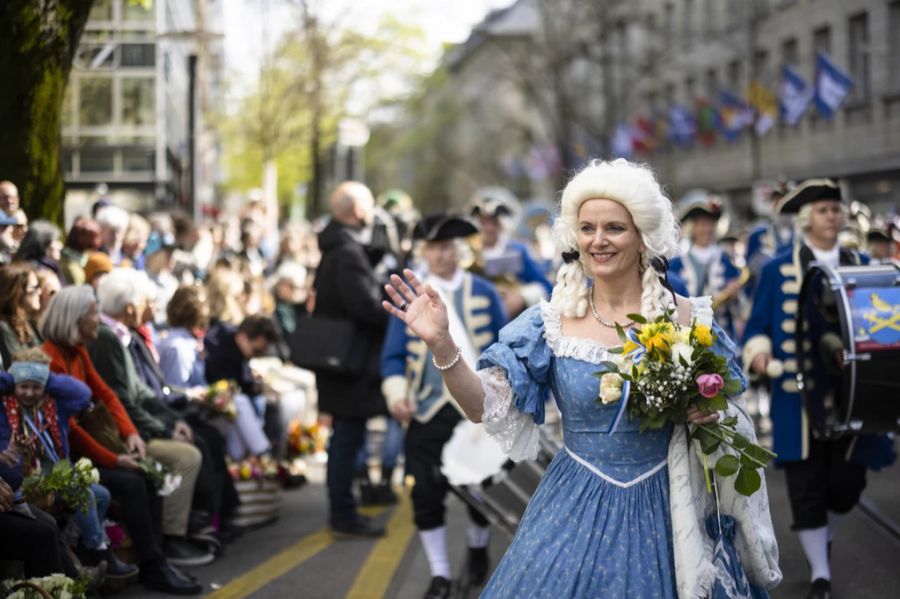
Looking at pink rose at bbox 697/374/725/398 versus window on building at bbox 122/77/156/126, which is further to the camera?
window on building at bbox 122/77/156/126

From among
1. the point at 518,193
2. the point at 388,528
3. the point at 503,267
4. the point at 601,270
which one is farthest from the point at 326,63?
the point at 518,193

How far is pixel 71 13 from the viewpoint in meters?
10.7

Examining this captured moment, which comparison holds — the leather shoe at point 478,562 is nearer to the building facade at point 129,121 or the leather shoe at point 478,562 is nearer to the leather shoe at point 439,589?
the leather shoe at point 439,589

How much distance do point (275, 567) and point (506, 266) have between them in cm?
439

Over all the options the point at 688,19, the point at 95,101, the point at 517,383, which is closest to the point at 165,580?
the point at 517,383

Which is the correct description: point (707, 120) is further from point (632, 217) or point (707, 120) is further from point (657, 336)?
point (657, 336)

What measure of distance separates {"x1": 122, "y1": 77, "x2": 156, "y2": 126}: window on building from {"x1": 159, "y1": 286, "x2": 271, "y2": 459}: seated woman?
66.2 ft

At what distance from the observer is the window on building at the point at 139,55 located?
96.5 ft

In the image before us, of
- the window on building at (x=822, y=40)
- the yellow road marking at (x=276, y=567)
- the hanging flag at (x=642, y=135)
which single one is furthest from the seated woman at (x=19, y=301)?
the hanging flag at (x=642, y=135)

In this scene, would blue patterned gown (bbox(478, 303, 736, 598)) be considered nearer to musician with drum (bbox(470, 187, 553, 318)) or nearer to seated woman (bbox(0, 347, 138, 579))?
seated woman (bbox(0, 347, 138, 579))

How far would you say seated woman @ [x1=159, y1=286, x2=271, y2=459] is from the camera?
34.0 feet

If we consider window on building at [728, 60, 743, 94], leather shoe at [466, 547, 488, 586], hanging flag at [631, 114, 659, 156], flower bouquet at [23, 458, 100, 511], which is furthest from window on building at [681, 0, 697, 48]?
flower bouquet at [23, 458, 100, 511]

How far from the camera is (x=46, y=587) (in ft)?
21.7

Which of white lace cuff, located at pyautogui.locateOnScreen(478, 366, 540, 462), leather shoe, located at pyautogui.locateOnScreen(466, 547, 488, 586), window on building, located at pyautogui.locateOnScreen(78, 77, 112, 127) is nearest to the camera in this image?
white lace cuff, located at pyautogui.locateOnScreen(478, 366, 540, 462)
